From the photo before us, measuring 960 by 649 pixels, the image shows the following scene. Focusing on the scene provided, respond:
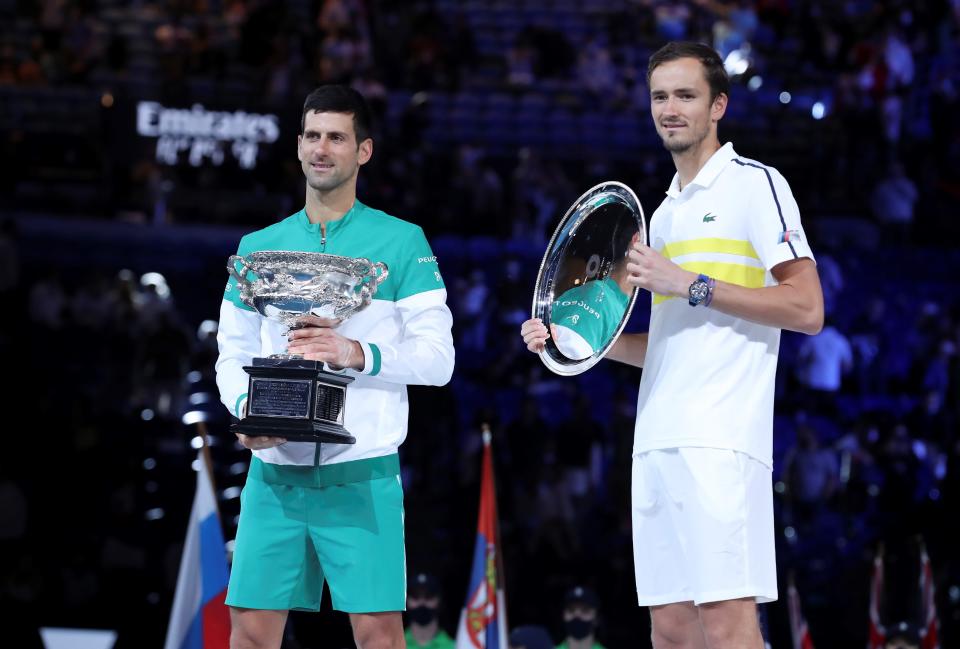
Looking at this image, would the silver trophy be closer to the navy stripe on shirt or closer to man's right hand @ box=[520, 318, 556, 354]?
man's right hand @ box=[520, 318, 556, 354]

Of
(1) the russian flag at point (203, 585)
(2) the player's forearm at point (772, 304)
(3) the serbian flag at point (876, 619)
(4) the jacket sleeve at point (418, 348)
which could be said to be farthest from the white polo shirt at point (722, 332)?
(3) the serbian flag at point (876, 619)

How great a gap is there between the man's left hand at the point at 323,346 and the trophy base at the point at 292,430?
0.19 metres

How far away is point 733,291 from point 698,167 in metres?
0.55

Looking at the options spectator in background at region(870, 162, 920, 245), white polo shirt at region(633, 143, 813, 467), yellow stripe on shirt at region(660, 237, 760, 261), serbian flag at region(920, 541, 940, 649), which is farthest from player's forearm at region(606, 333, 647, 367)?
spectator in background at region(870, 162, 920, 245)

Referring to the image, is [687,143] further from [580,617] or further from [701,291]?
[580,617]

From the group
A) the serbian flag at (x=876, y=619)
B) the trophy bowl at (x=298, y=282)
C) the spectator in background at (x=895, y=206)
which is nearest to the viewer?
the trophy bowl at (x=298, y=282)

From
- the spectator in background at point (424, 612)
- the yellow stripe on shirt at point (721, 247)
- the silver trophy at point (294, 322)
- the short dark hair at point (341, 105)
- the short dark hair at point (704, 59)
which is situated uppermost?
the short dark hair at point (704, 59)

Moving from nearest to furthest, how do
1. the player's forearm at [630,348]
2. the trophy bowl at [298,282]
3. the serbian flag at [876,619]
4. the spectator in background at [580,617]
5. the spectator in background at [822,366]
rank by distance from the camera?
the trophy bowl at [298,282], the player's forearm at [630,348], the spectator in background at [580,617], the serbian flag at [876,619], the spectator in background at [822,366]

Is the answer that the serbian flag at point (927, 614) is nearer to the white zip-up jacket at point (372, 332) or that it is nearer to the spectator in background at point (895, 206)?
the white zip-up jacket at point (372, 332)

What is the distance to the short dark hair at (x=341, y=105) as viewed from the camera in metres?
4.27

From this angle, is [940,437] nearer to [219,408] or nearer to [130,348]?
[219,408]

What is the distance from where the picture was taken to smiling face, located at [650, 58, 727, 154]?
4.06 meters

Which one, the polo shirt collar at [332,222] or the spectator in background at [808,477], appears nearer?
the polo shirt collar at [332,222]

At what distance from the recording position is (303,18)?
1928 cm
